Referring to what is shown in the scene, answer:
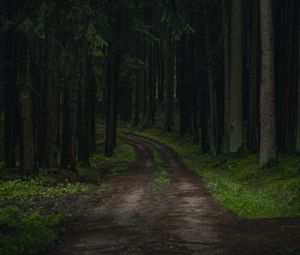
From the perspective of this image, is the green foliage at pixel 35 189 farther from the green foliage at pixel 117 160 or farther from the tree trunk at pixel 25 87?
the green foliage at pixel 117 160

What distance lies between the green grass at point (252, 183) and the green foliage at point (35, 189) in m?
5.12

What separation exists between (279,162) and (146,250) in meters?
13.3

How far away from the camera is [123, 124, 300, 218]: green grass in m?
14.4

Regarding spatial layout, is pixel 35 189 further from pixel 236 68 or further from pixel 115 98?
pixel 115 98

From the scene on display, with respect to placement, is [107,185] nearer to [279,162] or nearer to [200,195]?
[200,195]

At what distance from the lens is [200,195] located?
702 inches

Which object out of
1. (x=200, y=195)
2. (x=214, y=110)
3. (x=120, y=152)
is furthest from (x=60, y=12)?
(x=120, y=152)

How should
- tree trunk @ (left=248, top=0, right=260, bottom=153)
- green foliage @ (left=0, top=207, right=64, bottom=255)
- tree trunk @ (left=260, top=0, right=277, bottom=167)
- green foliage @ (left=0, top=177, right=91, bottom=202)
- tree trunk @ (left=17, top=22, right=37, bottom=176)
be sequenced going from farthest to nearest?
tree trunk @ (left=248, top=0, right=260, bottom=153) < tree trunk @ (left=260, top=0, right=277, bottom=167) < tree trunk @ (left=17, top=22, right=37, bottom=176) < green foliage @ (left=0, top=177, right=91, bottom=202) < green foliage @ (left=0, top=207, right=64, bottom=255)

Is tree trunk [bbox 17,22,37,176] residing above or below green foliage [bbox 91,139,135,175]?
above

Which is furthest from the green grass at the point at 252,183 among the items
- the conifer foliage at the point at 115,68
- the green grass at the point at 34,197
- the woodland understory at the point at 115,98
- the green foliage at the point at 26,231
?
the green foliage at the point at 26,231

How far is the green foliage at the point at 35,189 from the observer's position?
1808 centimetres

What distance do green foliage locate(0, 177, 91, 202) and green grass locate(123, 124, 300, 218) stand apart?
5122 mm

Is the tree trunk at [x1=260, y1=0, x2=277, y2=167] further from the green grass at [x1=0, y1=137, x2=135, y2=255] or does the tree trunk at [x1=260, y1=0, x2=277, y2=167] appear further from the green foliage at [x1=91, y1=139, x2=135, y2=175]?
the green foliage at [x1=91, y1=139, x2=135, y2=175]

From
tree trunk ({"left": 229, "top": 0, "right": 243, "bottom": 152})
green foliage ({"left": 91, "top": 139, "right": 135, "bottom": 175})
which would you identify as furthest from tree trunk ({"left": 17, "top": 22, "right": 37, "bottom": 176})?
tree trunk ({"left": 229, "top": 0, "right": 243, "bottom": 152})
